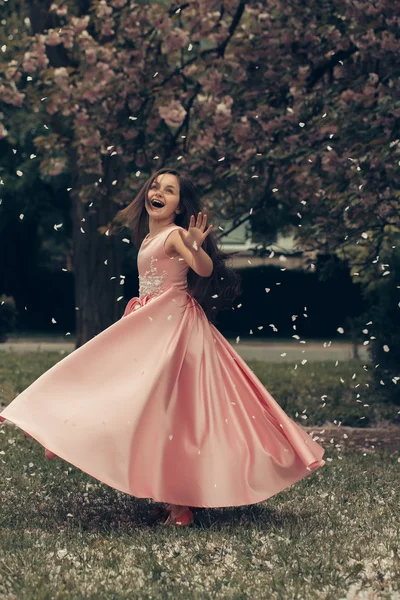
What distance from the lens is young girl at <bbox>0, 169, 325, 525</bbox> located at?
5.64 m

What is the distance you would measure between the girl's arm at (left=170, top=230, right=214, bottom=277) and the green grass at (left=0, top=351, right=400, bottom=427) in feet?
9.63

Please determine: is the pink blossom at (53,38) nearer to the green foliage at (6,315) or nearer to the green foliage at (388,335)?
the green foliage at (388,335)

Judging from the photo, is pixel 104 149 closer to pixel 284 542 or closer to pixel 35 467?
pixel 35 467

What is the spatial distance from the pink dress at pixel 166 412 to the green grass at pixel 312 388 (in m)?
2.73

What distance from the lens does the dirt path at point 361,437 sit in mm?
9188

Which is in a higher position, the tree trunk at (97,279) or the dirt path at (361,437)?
the tree trunk at (97,279)

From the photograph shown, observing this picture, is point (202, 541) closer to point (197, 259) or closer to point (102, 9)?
point (197, 259)

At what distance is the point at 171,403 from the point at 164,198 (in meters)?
1.17

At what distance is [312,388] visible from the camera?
42.2 ft

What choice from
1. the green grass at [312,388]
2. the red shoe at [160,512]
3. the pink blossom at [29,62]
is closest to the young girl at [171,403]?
the red shoe at [160,512]

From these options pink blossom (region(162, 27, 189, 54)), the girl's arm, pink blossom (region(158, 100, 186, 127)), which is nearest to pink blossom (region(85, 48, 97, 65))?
pink blossom (region(162, 27, 189, 54))

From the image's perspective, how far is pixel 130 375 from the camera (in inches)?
231

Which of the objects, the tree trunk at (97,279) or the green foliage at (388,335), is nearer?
the green foliage at (388,335)

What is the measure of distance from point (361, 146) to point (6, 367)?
7.15m
